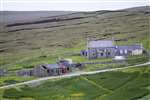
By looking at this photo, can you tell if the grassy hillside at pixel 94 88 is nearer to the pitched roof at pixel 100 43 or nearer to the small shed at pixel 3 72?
the small shed at pixel 3 72

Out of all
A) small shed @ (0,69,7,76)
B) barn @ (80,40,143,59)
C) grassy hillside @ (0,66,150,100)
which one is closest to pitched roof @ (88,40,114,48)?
barn @ (80,40,143,59)

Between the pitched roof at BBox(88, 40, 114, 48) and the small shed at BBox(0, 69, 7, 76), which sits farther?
the pitched roof at BBox(88, 40, 114, 48)

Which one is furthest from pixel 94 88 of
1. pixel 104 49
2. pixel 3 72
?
pixel 3 72

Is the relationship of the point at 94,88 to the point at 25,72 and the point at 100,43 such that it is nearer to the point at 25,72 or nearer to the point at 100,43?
the point at 100,43

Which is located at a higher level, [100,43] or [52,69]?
[100,43]

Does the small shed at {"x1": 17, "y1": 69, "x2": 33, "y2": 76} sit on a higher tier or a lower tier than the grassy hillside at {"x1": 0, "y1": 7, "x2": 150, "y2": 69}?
lower

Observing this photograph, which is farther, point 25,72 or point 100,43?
point 100,43

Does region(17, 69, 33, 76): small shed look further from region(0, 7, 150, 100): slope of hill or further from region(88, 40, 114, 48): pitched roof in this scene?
region(88, 40, 114, 48): pitched roof

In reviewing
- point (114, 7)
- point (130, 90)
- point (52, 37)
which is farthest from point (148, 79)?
point (52, 37)
